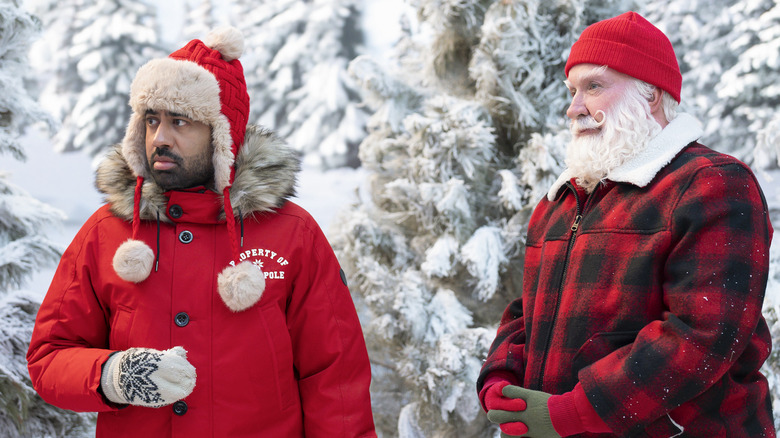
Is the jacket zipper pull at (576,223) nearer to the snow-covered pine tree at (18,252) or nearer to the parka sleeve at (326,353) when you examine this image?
the parka sleeve at (326,353)

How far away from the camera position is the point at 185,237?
2074 millimetres

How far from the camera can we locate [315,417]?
2098 millimetres

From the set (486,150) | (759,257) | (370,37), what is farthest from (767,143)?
(370,37)

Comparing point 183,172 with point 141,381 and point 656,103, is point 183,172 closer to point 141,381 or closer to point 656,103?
point 141,381

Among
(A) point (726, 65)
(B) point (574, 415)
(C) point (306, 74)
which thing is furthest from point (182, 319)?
(A) point (726, 65)

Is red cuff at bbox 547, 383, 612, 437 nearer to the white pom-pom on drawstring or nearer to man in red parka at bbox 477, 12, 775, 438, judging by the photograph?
man in red parka at bbox 477, 12, 775, 438

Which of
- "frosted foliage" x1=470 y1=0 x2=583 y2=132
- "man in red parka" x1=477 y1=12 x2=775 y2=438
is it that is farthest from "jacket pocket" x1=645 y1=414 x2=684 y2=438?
"frosted foliage" x1=470 y1=0 x2=583 y2=132

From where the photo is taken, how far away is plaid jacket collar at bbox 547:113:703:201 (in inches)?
68.2

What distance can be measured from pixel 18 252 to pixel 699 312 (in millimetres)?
3267

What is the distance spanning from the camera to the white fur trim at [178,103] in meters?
2.11

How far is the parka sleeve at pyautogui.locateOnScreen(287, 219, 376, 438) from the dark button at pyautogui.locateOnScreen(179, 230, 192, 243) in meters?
0.40

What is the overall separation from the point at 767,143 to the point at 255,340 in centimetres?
335

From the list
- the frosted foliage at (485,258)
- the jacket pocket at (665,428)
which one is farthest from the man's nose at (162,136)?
the frosted foliage at (485,258)

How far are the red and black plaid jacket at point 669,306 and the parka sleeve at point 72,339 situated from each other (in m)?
1.37
